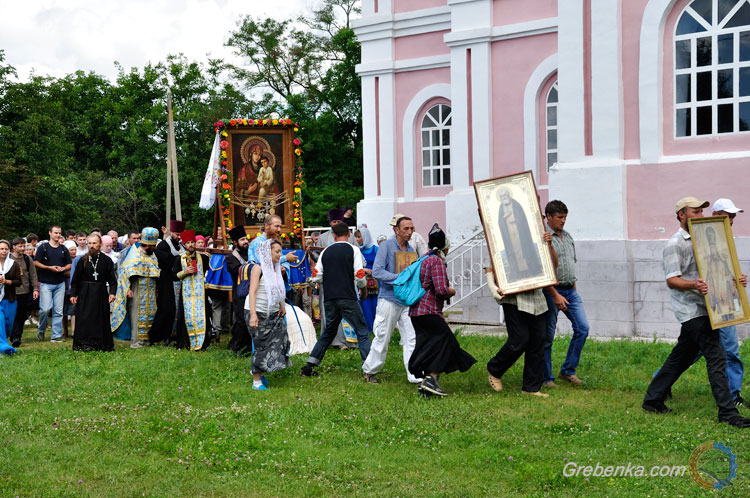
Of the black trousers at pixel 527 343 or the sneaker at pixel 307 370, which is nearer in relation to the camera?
the black trousers at pixel 527 343

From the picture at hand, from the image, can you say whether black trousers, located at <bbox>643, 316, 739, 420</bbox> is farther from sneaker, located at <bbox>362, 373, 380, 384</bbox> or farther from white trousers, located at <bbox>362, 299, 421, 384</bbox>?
sneaker, located at <bbox>362, 373, 380, 384</bbox>

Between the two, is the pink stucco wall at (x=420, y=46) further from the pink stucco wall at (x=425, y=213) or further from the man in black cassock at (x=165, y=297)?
the man in black cassock at (x=165, y=297)

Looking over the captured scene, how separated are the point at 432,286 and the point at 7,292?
770cm

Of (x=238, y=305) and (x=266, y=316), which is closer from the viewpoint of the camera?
(x=266, y=316)

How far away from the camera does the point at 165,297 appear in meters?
12.7

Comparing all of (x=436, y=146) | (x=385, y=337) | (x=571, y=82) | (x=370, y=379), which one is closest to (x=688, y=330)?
(x=385, y=337)

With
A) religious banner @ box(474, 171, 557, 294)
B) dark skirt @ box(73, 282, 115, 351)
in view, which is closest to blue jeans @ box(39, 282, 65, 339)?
dark skirt @ box(73, 282, 115, 351)

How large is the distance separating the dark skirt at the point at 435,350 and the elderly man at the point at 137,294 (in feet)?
19.3

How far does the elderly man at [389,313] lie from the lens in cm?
870

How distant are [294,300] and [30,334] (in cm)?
546

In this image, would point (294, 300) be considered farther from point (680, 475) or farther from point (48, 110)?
point (48, 110)

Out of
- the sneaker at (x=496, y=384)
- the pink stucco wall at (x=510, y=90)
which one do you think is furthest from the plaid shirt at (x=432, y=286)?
the pink stucco wall at (x=510, y=90)

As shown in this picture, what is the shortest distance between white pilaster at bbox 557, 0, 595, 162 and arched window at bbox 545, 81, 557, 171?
3255 millimetres

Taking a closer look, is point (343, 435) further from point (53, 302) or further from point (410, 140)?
point (410, 140)
